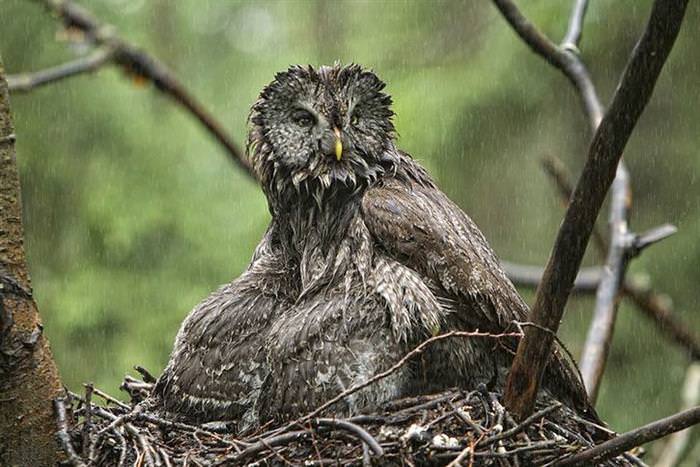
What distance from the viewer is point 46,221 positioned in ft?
28.6

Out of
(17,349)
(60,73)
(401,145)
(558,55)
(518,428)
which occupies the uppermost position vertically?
(401,145)

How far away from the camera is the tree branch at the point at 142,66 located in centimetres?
527

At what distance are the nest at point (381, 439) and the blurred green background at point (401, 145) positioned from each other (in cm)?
440

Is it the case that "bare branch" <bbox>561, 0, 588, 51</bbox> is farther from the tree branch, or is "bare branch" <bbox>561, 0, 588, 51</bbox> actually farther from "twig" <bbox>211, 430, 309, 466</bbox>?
"twig" <bbox>211, 430, 309, 466</bbox>

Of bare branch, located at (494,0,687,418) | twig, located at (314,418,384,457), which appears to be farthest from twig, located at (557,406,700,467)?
twig, located at (314,418,384,457)

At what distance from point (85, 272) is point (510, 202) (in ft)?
12.2

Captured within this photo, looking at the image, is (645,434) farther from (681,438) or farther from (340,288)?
(681,438)

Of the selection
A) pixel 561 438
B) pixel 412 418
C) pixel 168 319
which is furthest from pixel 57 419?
pixel 168 319

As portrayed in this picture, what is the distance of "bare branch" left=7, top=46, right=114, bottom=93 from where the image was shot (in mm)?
4918

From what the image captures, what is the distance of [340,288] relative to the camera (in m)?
3.99

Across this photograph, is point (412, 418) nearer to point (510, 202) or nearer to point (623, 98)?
point (623, 98)

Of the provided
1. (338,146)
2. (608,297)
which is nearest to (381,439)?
(338,146)

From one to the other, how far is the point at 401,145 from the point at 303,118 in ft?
11.9

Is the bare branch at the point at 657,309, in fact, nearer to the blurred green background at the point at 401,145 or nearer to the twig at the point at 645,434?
the blurred green background at the point at 401,145
